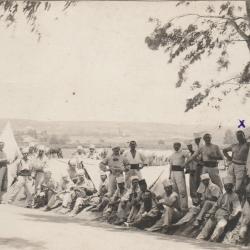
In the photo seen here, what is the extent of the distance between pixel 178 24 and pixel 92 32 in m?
1.60

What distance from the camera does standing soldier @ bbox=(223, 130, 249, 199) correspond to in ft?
24.1

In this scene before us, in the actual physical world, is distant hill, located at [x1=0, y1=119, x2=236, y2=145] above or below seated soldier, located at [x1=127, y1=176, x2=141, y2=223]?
above

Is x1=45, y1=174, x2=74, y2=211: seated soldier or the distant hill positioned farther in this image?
x1=45, y1=174, x2=74, y2=211: seated soldier

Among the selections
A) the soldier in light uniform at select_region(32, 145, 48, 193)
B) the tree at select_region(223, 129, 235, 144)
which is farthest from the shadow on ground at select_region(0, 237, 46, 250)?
the soldier in light uniform at select_region(32, 145, 48, 193)

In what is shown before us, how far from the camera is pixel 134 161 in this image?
905 cm

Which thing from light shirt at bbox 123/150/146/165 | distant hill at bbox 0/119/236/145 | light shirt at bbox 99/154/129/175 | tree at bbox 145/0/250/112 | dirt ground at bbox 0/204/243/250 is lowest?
dirt ground at bbox 0/204/243/250

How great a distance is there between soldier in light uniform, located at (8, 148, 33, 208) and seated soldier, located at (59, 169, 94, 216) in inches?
41.1

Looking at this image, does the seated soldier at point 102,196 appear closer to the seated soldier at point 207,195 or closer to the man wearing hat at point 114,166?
the man wearing hat at point 114,166

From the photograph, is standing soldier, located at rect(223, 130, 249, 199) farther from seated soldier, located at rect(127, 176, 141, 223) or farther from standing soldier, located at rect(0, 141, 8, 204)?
standing soldier, located at rect(0, 141, 8, 204)

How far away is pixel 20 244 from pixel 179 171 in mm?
2773

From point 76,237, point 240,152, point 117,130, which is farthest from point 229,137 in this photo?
point 76,237

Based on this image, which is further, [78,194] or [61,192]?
[61,192]

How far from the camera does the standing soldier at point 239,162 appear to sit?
7.36 metres

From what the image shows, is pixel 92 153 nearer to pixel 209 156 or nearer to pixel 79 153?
pixel 79 153
